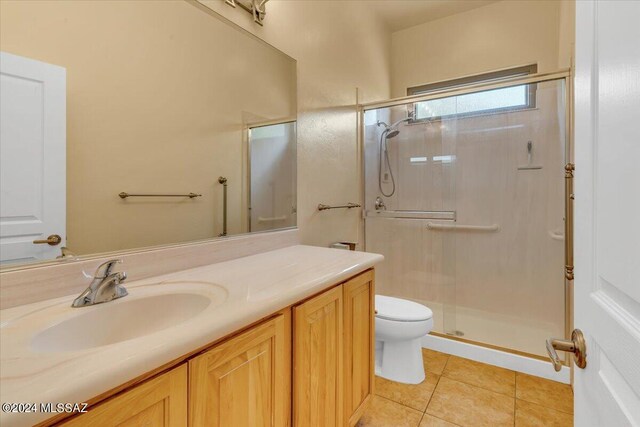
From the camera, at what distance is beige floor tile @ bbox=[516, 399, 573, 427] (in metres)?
1.49

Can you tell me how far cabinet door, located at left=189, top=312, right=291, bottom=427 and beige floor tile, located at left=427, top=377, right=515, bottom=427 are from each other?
110cm

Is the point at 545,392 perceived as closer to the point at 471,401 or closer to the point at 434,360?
the point at 471,401

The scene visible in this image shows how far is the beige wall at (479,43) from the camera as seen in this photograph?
8.38 ft

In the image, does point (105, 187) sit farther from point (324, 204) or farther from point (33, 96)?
point (324, 204)

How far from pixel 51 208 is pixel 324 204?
1.48 meters

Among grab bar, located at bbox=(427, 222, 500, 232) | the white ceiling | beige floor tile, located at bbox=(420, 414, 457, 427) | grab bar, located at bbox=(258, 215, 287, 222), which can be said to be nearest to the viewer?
beige floor tile, located at bbox=(420, 414, 457, 427)

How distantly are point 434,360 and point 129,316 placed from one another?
202 centimetres

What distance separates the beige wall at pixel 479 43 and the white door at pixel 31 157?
10.0 ft

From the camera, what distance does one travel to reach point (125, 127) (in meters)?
1.04

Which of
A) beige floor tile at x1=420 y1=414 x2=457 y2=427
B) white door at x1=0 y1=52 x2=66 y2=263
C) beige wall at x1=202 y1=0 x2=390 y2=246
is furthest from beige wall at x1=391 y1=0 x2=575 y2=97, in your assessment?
white door at x1=0 y1=52 x2=66 y2=263

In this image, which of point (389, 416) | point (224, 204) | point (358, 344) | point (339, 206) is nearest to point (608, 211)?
point (358, 344)

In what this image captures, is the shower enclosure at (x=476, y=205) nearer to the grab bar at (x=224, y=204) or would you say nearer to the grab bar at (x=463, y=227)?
the grab bar at (x=463, y=227)

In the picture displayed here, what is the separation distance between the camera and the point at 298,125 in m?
1.83

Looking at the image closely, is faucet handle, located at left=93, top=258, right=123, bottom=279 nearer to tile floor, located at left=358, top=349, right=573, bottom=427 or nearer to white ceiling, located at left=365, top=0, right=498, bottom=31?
tile floor, located at left=358, top=349, right=573, bottom=427
